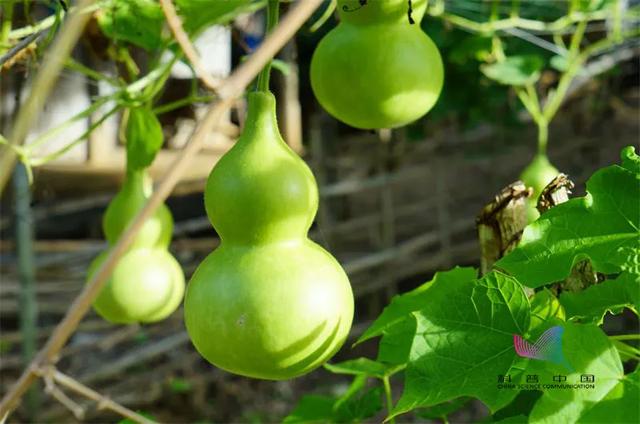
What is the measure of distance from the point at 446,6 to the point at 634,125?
111 inches

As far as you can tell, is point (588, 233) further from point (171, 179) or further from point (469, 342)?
point (171, 179)

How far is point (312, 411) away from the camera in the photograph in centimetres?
81

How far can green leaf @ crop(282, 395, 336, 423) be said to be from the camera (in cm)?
79

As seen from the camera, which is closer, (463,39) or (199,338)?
(199,338)

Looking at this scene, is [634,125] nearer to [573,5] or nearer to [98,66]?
[573,5]

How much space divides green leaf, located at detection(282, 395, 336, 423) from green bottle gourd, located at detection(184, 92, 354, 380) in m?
0.28

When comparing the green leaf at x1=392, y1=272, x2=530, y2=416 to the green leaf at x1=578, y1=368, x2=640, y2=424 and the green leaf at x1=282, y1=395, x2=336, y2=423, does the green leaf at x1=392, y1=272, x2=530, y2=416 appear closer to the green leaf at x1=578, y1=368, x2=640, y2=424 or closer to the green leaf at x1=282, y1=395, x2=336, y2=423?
the green leaf at x1=578, y1=368, x2=640, y2=424

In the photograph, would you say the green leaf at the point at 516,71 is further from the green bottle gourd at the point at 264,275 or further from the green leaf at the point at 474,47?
the green bottle gourd at the point at 264,275

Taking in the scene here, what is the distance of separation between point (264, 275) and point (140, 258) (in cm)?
44

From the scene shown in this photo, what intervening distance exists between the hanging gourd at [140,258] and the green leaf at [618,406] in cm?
49

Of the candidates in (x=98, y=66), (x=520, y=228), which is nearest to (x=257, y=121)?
(x=520, y=228)

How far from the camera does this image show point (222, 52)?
5.36 feet

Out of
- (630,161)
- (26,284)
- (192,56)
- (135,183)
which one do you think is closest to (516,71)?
(135,183)

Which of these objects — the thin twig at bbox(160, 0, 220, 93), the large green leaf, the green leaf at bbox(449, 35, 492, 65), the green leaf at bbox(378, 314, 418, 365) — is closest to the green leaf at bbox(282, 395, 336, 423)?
the large green leaf
